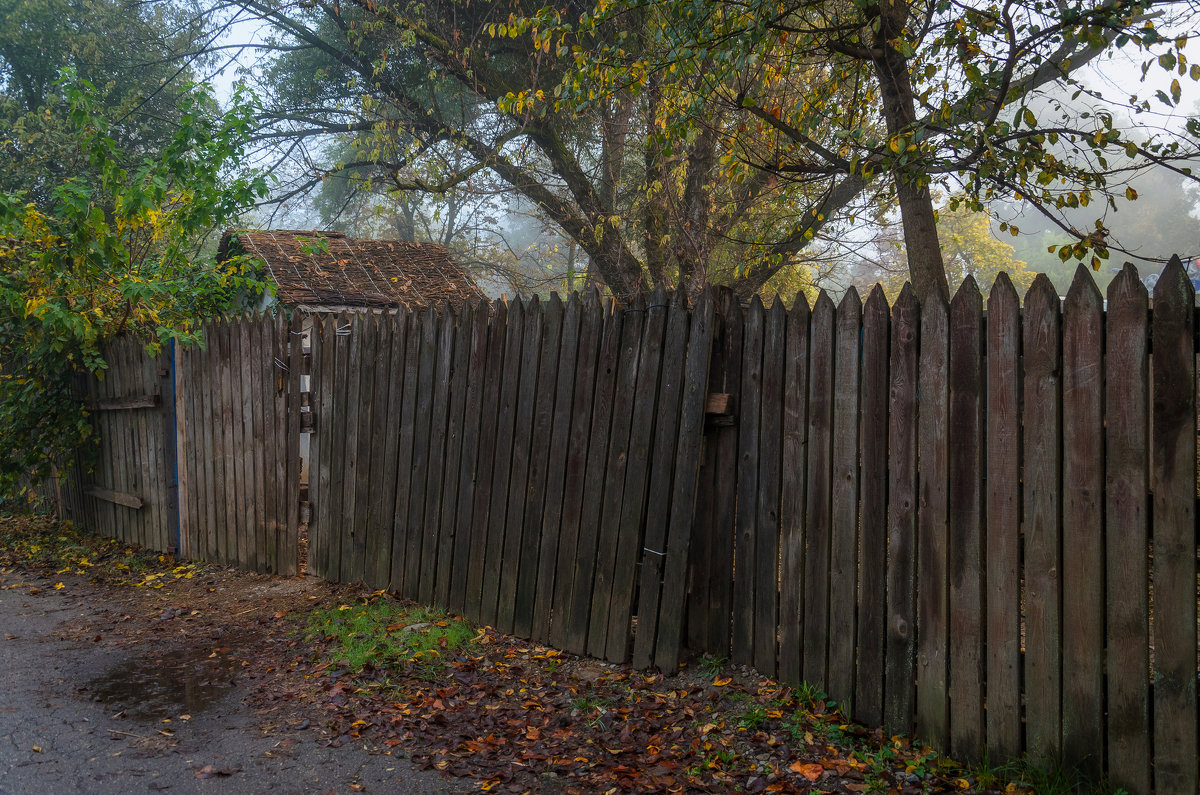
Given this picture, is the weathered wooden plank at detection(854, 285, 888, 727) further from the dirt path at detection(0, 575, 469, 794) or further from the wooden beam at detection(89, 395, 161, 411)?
the wooden beam at detection(89, 395, 161, 411)

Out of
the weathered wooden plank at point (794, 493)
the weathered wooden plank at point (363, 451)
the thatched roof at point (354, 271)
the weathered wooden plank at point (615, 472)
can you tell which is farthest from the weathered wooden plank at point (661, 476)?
the thatched roof at point (354, 271)

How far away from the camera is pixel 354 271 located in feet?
42.4

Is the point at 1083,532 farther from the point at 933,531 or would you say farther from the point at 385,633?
the point at 385,633

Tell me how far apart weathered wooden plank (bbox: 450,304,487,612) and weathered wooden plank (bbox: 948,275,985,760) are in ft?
10.3

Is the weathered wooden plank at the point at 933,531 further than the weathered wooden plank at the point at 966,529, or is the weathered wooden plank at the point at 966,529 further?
the weathered wooden plank at the point at 933,531

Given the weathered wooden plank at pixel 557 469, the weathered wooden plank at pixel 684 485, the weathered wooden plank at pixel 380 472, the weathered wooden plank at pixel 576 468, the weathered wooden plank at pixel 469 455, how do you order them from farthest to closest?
the weathered wooden plank at pixel 380 472, the weathered wooden plank at pixel 469 455, the weathered wooden plank at pixel 557 469, the weathered wooden plank at pixel 576 468, the weathered wooden plank at pixel 684 485

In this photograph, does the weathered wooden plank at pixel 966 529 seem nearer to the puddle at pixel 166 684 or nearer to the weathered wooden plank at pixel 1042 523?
the weathered wooden plank at pixel 1042 523

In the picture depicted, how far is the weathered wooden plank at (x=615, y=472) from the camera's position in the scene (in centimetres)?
483

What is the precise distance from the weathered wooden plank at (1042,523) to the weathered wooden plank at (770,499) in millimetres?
1192

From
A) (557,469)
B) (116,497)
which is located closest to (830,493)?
(557,469)

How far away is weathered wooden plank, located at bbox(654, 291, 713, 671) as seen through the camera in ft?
14.6

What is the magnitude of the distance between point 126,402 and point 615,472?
647cm

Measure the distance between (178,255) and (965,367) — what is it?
25.5ft

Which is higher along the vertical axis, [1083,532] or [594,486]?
[1083,532]
